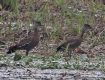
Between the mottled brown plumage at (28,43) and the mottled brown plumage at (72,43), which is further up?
the mottled brown plumage at (28,43)

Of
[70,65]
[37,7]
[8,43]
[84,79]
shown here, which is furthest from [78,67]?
[37,7]

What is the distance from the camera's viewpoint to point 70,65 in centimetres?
1066

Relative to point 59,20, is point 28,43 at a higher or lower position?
higher

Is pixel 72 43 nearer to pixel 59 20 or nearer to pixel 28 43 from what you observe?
pixel 28 43

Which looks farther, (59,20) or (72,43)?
(59,20)

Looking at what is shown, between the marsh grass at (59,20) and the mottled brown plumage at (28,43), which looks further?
the mottled brown plumage at (28,43)

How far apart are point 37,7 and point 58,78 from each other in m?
6.87

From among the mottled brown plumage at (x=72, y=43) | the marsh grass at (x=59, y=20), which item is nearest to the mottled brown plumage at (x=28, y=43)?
the marsh grass at (x=59, y=20)

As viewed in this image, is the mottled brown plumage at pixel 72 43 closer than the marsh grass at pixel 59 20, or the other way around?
the marsh grass at pixel 59 20

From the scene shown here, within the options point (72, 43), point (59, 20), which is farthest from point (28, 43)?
point (59, 20)

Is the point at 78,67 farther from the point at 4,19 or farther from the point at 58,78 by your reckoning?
the point at 4,19

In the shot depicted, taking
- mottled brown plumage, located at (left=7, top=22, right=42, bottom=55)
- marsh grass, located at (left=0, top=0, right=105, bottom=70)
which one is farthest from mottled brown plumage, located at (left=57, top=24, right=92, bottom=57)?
mottled brown plumage, located at (left=7, top=22, right=42, bottom=55)

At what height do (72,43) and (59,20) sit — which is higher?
(72,43)

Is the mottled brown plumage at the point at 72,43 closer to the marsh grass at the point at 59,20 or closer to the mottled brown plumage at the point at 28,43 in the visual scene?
the marsh grass at the point at 59,20
